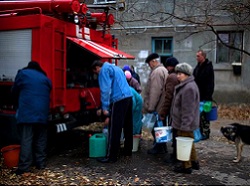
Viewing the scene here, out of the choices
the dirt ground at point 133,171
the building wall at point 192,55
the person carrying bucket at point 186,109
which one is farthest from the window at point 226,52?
the person carrying bucket at point 186,109

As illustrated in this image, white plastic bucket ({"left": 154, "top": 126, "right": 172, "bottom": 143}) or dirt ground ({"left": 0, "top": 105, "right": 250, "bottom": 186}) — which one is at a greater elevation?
white plastic bucket ({"left": 154, "top": 126, "right": 172, "bottom": 143})

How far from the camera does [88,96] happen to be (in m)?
6.70

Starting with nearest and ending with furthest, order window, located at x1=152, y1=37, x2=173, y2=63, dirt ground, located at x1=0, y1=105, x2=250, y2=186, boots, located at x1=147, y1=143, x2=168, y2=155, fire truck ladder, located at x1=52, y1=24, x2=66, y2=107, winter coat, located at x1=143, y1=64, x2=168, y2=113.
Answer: dirt ground, located at x1=0, y1=105, x2=250, y2=186 → fire truck ladder, located at x1=52, y1=24, x2=66, y2=107 → winter coat, located at x1=143, y1=64, x2=168, y2=113 → boots, located at x1=147, y1=143, x2=168, y2=155 → window, located at x1=152, y1=37, x2=173, y2=63

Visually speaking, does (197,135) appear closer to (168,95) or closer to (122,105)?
(168,95)

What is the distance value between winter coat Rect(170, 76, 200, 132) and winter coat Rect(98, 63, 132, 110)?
1079 millimetres

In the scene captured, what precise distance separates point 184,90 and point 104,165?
1.94 metres

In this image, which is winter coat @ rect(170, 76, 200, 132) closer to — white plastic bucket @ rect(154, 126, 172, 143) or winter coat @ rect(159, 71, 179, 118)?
white plastic bucket @ rect(154, 126, 172, 143)

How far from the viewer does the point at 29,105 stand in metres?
4.88

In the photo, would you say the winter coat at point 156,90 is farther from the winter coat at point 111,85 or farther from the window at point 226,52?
the window at point 226,52

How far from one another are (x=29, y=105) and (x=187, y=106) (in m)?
2.44

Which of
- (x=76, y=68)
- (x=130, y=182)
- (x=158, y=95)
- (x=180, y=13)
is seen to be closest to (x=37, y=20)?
(x=76, y=68)

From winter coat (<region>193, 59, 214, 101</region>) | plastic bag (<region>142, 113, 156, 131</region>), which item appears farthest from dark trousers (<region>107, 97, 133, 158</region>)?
winter coat (<region>193, 59, 214, 101</region>)

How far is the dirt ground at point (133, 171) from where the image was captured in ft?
15.5

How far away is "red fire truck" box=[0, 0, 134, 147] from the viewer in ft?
17.9
